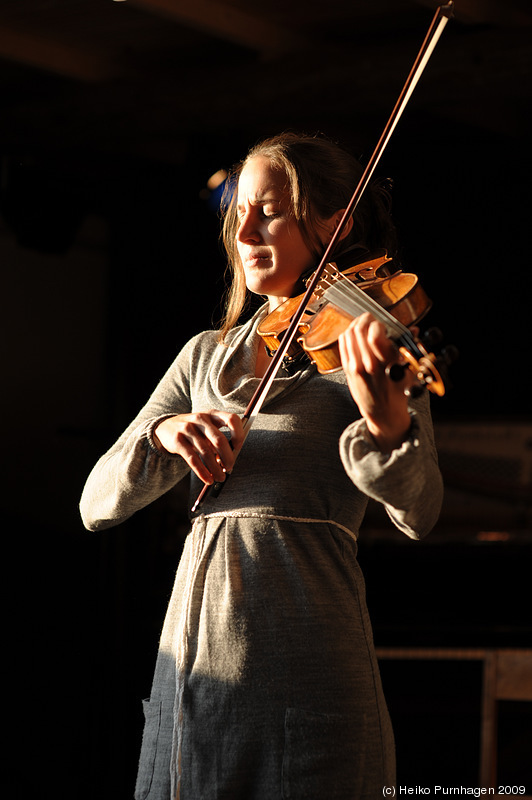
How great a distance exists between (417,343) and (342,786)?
0.55 meters

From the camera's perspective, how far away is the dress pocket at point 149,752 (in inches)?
50.5

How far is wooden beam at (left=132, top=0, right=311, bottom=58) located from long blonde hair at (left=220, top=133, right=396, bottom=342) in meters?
1.38

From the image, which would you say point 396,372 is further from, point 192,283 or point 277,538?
point 192,283

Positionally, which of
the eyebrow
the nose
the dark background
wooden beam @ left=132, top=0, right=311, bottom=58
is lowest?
the dark background

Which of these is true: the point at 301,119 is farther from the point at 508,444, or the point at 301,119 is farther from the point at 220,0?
the point at 508,444

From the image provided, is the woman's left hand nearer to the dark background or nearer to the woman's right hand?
the woman's right hand

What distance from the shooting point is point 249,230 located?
1.39 metres

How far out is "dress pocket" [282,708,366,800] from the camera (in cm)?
118

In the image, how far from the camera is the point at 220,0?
2.97 metres

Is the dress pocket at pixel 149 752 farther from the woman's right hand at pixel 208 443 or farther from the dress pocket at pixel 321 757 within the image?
the woman's right hand at pixel 208 443

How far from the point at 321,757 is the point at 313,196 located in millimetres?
782

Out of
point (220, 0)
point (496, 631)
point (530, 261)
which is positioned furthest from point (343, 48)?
point (496, 631)

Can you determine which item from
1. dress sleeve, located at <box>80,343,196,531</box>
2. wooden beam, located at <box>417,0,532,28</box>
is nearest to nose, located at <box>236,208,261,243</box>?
dress sleeve, located at <box>80,343,196,531</box>

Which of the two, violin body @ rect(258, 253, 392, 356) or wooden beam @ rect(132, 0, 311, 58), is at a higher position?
wooden beam @ rect(132, 0, 311, 58)
